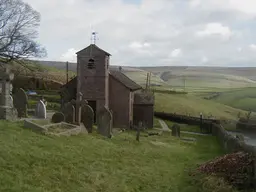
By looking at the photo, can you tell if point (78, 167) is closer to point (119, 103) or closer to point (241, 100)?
point (119, 103)

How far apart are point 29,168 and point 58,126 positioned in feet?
24.1

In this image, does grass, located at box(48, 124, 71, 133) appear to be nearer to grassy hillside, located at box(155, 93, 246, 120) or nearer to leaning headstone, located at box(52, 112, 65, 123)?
leaning headstone, located at box(52, 112, 65, 123)

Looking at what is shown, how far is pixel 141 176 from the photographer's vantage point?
1205 cm

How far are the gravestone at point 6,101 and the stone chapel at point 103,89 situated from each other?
55.9 ft

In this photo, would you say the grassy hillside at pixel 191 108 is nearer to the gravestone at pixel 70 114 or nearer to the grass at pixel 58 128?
the gravestone at pixel 70 114

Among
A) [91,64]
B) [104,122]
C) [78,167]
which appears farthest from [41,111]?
[78,167]

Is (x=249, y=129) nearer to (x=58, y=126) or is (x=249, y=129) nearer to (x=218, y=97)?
(x=58, y=126)

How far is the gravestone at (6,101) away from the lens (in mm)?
16922

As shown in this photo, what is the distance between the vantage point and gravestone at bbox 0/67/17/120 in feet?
55.5

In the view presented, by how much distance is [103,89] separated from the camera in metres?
36.1

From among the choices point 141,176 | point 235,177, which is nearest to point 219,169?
point 235,177

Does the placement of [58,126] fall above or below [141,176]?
above

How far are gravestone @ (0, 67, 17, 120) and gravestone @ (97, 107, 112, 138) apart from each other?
557 cm

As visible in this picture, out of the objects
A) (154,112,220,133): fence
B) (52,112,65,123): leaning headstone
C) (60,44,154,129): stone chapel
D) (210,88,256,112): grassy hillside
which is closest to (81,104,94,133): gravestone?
(52,112,65,123): leaning headstone
